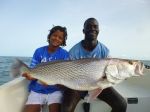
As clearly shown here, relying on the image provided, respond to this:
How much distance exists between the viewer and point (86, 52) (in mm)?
5074

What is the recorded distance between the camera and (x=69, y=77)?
4281 mm

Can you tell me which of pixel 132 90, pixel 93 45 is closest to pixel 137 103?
pixel 132 90

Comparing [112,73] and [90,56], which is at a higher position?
[90,56]

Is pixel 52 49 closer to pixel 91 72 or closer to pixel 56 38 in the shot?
pixel 56 38

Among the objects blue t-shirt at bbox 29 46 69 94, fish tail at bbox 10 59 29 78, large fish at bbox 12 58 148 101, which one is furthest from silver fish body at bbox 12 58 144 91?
blue t-shirt at bbox 29 46 69 94

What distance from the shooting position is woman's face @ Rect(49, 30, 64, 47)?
5.01 metres

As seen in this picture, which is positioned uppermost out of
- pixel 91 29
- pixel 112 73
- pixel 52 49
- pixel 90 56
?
pixel 91 29

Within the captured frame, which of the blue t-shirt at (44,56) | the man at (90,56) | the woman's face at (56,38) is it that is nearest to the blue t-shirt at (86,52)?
the man at (90,56)

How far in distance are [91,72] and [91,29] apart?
971 millimetres

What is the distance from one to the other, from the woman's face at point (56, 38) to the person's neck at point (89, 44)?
38 centimetres

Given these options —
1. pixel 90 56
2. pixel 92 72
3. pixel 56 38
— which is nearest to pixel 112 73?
pixel 92 72

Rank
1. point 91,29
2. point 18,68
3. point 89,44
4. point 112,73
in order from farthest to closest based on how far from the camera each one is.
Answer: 1. point 89,44
2. point 91,29
3. point 18,68
4. point 112,73

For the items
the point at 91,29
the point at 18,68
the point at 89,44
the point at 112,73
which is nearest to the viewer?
the point at 112,73

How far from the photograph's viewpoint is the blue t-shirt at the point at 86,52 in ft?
16.6
